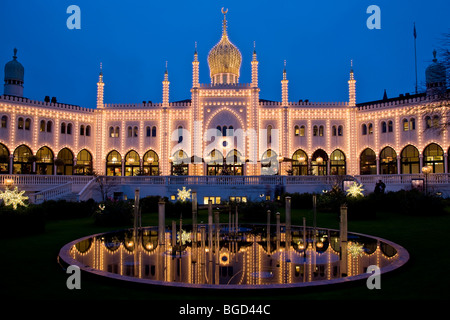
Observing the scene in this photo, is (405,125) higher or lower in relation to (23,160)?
higher

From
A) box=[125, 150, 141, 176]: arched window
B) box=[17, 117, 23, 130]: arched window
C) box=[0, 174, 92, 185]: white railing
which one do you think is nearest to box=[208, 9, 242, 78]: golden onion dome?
box=[125, 150, 141, 176]: arched window

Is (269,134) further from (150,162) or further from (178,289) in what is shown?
(178,289)

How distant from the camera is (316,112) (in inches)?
1902

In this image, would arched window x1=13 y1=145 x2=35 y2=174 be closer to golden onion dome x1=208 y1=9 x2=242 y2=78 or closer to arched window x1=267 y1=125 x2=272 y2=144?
golden onion dome x1=208 y1=9 x2=242 y2=78

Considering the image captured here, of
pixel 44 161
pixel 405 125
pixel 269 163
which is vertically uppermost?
pixel 405 125

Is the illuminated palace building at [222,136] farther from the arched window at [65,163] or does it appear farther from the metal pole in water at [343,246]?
the metal pole in water at [343,246]

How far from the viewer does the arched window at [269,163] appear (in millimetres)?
46031

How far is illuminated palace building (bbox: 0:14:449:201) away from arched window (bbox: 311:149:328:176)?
0.13 metres

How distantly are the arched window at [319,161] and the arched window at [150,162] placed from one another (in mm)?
20196

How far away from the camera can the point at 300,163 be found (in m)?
48.4

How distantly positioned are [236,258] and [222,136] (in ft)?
115

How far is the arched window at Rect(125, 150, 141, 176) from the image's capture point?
49250mm

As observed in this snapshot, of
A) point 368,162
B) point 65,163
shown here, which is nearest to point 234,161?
point 368,162
